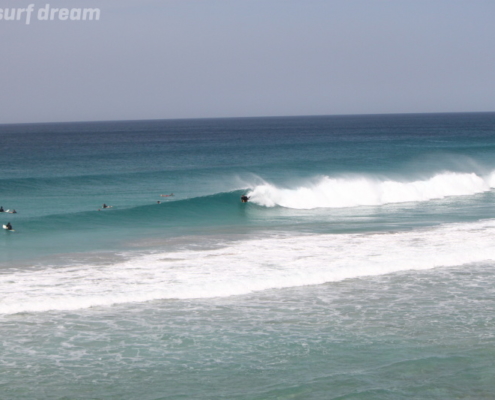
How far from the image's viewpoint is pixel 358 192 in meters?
35.1

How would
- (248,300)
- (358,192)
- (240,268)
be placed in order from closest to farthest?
(248,300) → (240,268) → (358,192)

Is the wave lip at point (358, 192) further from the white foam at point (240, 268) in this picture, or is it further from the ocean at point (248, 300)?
the white foam at point (240, 268)

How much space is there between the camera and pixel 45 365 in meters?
10.9

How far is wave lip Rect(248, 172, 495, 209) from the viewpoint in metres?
33.2

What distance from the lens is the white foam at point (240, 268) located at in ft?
49.1

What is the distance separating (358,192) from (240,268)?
61.9 feet

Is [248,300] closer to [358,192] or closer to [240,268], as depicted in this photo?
[240,268]

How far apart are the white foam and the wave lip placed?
10412 millimetres

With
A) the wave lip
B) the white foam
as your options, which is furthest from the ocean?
the wave lip

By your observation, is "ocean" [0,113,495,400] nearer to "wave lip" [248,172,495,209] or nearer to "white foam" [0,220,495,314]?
"white foam" [0,220,495,314]

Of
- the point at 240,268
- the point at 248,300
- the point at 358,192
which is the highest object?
the point at 358,192

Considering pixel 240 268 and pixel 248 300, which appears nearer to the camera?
pixel 248 300

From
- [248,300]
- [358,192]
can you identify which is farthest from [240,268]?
[358,192]

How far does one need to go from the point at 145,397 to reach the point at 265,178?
37.4m
